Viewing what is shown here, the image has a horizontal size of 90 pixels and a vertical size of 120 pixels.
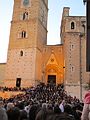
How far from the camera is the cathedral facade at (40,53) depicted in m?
34.7

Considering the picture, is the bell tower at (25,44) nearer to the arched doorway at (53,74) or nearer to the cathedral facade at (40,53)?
the cathedral facade at (40,53)

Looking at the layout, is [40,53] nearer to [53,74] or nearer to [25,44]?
[25,44]

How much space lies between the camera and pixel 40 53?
41375 mm

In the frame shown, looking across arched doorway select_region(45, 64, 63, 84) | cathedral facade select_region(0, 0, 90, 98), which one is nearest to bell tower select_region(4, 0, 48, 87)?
cathedral facade select_region(0, 0, 90, 98)

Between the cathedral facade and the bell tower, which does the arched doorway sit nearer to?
the cathedral facade

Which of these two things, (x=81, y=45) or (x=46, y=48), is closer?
(x=81, y=45)

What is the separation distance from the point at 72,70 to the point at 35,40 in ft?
28.3

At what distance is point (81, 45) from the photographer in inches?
1390

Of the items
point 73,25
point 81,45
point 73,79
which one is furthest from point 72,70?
point 73,25

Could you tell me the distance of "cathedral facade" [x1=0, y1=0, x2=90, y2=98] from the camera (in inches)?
1366

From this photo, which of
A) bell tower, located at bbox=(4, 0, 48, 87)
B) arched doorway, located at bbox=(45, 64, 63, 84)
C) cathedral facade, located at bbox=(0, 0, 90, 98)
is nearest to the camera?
cathedral facade, located at bbox=(0, 0, 90, 98)

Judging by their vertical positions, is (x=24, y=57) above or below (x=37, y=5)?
below

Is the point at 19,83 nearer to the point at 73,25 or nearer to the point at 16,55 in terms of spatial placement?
the point at 16,55

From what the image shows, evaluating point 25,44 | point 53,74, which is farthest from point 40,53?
point 53,74
